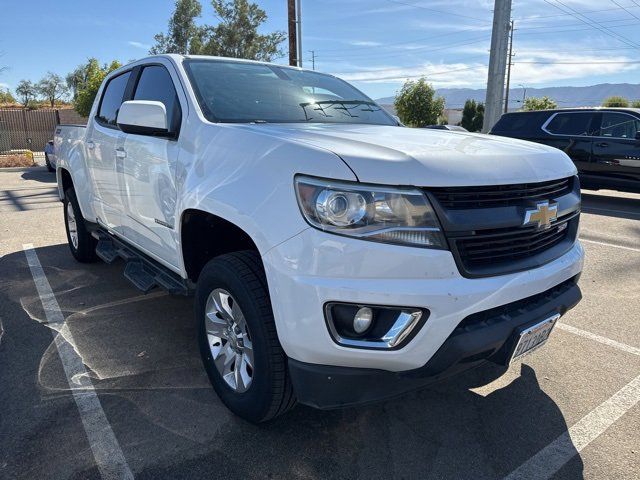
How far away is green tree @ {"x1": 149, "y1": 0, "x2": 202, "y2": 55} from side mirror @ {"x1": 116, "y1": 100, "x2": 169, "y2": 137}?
37.5 m

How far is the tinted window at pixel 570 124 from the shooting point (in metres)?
9.98

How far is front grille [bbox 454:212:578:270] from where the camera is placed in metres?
2.10

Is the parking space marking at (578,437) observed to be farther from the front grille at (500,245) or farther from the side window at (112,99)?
the side window at (112,99)

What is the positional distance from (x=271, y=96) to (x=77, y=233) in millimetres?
3173

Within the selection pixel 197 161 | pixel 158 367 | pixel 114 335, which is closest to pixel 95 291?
pixel 114 335

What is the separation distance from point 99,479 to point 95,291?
2744mm

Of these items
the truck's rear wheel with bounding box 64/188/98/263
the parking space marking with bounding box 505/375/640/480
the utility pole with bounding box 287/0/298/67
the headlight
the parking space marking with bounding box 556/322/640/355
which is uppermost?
the utility pole with bounding box 287/0/298/67

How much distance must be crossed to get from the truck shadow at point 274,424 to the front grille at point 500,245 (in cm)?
95

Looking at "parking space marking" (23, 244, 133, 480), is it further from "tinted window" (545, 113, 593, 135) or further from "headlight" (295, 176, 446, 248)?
"tinted window" (545, 113, 593, 135)

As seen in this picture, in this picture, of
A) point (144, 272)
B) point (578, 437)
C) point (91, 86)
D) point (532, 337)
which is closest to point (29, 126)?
point (91, 86)

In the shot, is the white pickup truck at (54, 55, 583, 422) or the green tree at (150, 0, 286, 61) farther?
the green tree at (150, 0, 286, 61)

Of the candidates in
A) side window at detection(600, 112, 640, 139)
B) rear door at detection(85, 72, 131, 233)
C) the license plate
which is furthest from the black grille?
side window at detection(600, 112, 640, 139)

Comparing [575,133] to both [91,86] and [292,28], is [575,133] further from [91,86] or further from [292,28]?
[91,86]

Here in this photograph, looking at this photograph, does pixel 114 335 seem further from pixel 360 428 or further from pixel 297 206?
pixel 297 206
